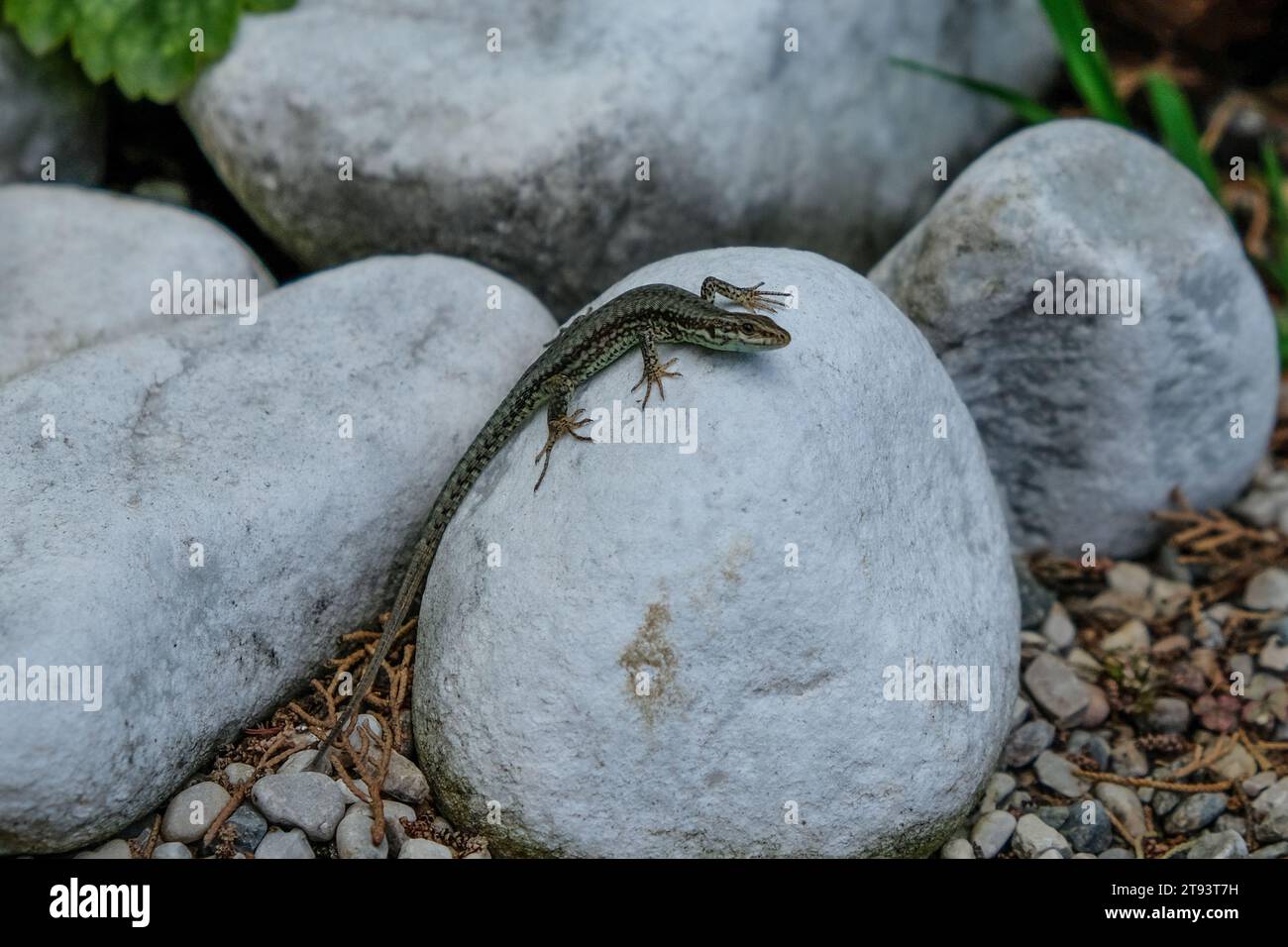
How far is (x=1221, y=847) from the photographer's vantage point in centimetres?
438

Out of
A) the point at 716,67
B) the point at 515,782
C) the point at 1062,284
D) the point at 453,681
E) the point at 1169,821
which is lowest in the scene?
the point at 1169,821

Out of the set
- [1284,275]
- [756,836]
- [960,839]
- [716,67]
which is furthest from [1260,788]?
[716,67]

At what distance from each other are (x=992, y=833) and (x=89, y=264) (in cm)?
465

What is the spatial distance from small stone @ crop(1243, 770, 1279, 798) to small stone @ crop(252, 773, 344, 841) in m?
3.42

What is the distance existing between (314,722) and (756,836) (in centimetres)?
169

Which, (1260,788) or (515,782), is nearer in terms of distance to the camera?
(515,782)

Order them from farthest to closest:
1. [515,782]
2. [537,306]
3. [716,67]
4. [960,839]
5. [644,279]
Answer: [716,67]
[537,306]
[644,279]
[960,839]
[515,782]

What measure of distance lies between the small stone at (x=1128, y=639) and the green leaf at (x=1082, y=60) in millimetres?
2928

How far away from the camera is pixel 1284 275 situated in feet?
22.1

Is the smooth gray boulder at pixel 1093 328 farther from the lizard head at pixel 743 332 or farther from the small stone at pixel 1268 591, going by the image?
the lizard head at pixel 743 332

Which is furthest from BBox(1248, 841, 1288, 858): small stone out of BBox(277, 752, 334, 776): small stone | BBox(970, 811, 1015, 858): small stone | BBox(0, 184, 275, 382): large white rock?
BBox(0, 184, 275, 382): large white rock

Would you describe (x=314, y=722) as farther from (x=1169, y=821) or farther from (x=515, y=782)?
(x=1169, y=821)

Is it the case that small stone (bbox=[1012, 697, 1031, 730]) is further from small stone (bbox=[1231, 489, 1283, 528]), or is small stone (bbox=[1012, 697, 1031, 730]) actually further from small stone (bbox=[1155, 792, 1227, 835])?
small stone (bbox=[1231, 489, 1283, 528])

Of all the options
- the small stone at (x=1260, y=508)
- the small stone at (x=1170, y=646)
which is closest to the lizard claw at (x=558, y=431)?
the small stone at (x=1170, y=646)
